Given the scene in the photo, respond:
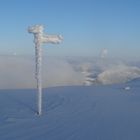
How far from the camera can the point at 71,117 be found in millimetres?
18781

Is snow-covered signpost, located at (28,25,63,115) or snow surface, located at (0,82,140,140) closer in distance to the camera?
snow surface, located at (0,82,140,140)

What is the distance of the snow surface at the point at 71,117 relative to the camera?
50.7 ft

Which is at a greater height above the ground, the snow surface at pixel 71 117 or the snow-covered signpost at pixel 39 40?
the snow-covered signpost at pixel 39 40

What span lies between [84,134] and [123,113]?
4964mm

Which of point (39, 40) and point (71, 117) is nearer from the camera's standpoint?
point (39, 40)

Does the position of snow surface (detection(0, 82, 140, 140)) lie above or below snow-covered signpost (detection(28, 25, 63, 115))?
below

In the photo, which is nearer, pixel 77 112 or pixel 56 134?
pixel 56 134

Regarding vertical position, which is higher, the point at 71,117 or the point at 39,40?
the point at 39,40

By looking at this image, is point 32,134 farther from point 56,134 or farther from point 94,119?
point 94,119

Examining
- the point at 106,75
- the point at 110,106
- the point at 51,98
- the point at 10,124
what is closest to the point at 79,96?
the point at 51,98

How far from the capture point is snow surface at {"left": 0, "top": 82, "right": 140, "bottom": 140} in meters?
15.5

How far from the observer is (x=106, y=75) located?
101062mm

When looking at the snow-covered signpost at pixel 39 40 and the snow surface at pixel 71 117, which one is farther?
the snow-covered signpost at pixel 39 40

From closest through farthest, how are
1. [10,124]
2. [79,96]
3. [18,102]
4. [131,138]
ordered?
[131,138] < [10,124] < [18,102] < [79,96]
